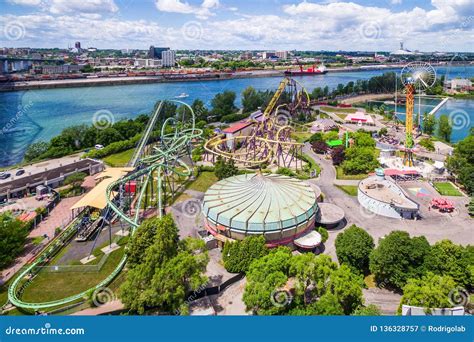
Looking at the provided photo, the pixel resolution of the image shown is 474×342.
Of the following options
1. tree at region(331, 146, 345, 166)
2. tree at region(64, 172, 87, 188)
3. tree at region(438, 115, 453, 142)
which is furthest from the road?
tree at region(64, 172, 87, 188)

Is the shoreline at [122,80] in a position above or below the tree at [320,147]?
above

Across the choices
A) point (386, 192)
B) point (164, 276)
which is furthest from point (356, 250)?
point (386, 192)

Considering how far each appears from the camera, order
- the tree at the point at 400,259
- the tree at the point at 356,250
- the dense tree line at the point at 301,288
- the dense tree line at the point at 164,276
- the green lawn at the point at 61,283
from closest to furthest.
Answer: the dense tree line at the point at 301,288 < the dense tree line at the point at 164,276 < the tree at the point at 400,259 < the green lawn at the point at 61,283 < the tree at the point at 356,250

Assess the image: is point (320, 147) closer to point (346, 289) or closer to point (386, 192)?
point (386, 192)

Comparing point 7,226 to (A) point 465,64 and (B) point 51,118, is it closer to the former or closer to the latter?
(B) point 51,118

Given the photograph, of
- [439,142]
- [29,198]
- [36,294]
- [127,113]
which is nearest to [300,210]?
[36,294]

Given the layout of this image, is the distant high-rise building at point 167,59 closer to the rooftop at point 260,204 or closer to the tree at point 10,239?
the rooftop at point 260,204

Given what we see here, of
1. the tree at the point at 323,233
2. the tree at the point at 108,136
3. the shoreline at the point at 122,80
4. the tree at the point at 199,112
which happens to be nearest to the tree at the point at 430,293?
the tree at the point at 323,233

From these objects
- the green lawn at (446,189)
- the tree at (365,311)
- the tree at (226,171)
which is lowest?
the tree at (365,311)
